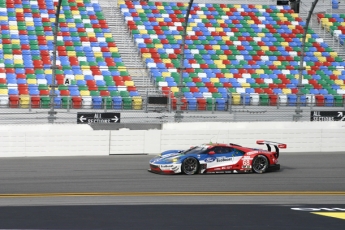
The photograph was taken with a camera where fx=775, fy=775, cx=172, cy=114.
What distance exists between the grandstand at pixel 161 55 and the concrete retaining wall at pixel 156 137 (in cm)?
501

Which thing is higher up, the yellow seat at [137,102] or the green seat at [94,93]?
the green seat at [94,93]

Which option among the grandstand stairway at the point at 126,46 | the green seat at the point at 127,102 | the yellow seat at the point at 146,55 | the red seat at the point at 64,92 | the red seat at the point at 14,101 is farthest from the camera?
the yellow seat at the point at 146,55

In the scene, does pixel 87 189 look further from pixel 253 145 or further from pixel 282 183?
pixel 253 145

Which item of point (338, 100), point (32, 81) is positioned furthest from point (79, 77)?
point (338, 100)

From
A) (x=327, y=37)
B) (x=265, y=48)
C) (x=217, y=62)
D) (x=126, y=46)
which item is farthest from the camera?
(x=327, y=37)

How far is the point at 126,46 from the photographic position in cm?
3916

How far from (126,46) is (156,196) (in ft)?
74.7

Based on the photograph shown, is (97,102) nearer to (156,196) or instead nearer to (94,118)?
(94,118)

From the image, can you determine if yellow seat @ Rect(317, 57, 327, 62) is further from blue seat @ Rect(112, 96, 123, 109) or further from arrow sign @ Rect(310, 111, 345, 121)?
blue seat @ Rect(112, 96, 123, 109)

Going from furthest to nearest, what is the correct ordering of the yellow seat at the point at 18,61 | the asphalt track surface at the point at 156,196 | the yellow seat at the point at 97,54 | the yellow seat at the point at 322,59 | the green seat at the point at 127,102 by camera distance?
the yellow seat at the point at 322,59 < the yellow seat at the point at 97,54 < the yellow seat at the point at 18,61 < the green seat at the point at 127,102 < the asphalt track surface at the point at 156,196

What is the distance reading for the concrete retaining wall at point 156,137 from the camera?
79.1ft

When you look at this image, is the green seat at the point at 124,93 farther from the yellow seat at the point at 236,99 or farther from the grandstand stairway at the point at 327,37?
the grandstand stairway at the point at 327,37

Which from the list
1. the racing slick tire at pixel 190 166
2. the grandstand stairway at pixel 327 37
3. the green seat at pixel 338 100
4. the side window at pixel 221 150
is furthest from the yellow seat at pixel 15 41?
the racing slick tire at pixel 190 166
